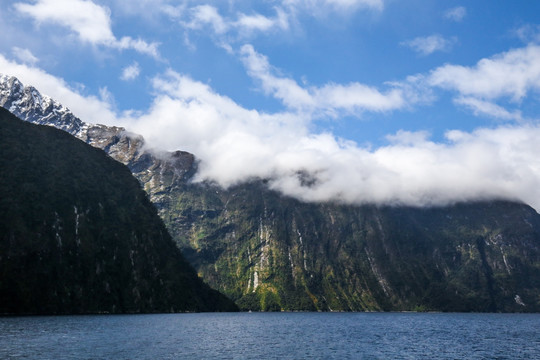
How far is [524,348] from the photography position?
402 feet

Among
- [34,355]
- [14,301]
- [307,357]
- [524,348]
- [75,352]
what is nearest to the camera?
[34,355]

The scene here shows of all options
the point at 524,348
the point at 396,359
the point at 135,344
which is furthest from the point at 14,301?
the point at 524,348

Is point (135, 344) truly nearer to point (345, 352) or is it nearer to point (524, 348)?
point (345, 352)

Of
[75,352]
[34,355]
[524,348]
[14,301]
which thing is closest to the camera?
[34,355]

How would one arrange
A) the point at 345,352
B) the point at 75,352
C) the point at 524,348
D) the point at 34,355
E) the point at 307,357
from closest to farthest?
the point at 34,355 → the point at 75,352 → the point at 307,357 → the point at 345,352 → the point at 524,348

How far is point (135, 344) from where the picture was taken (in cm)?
10569

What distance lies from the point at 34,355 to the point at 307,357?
177ft

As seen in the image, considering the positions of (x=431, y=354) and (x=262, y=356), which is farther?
(x=431, y=354)

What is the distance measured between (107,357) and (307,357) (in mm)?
40897

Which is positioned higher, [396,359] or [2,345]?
[2,345]

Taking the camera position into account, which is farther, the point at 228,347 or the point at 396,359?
the point at 228,347

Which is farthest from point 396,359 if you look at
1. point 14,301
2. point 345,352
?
point 14,301

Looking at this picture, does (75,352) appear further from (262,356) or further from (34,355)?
(262,356)

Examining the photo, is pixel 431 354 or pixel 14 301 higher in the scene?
pixel 14 301
